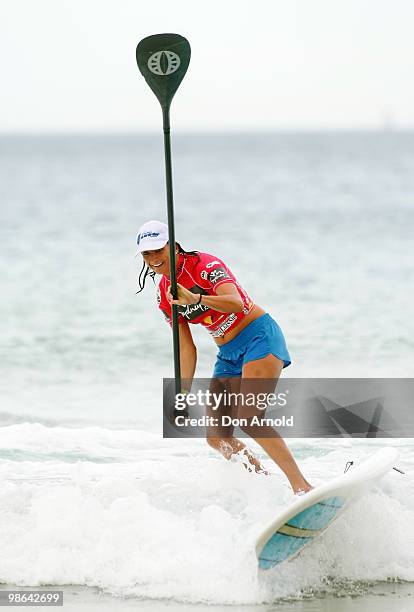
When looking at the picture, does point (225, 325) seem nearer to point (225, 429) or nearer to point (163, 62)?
point (225, 429)

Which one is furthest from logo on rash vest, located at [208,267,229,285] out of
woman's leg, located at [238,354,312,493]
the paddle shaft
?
woman's leg, located at [238,354,312,493]

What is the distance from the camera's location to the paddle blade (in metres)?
5.47

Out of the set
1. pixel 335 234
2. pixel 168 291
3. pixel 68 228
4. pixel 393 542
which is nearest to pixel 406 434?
pixel 393 542

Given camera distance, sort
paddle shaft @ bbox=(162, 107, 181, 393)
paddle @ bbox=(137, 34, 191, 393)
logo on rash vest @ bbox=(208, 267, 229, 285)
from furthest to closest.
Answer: paddle @ bbox=(137, 34, 191, 393)
logo on rash vest @ bbox=(208, 267, 229, 285)
paddle shaft @ bbox=(162, 107, 181, 393)

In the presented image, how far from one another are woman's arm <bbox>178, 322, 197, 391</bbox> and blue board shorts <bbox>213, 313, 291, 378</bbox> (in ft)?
0.58

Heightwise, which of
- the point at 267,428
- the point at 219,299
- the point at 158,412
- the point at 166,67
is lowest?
→ the point at 158,412

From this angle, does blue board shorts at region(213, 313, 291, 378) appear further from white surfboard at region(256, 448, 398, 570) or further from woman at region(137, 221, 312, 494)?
white surfboard at region(256, 448, 398, 570)

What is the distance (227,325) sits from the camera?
18.2 feet

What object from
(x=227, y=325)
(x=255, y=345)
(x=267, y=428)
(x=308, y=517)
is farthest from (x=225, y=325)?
(x=308, y=517)

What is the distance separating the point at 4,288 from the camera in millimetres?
18000

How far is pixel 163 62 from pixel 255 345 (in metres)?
1.58

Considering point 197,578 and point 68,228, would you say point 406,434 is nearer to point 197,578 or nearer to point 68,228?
point 197,578

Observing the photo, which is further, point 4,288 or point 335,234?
point 335,234

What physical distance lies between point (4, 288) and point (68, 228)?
11114mm
